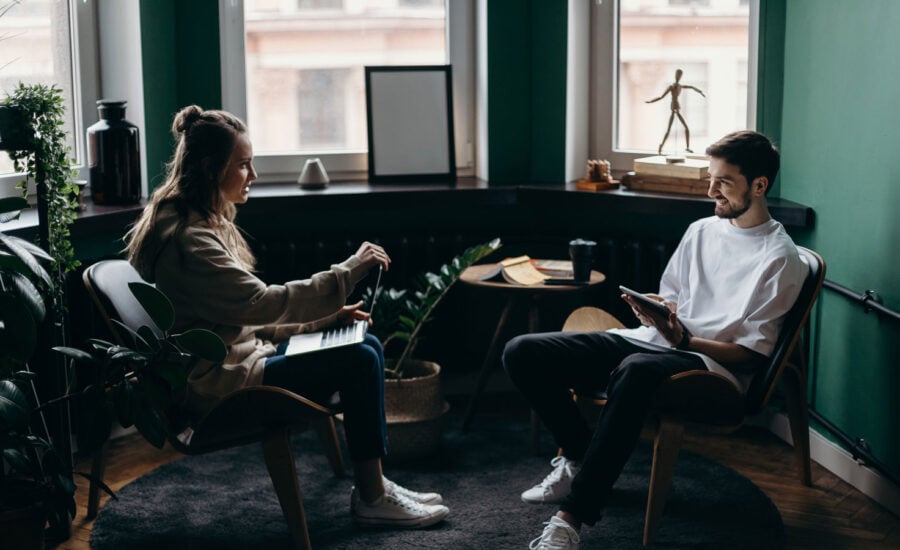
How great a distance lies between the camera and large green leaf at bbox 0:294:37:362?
2.52 meters

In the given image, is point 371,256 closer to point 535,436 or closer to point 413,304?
point 413,304

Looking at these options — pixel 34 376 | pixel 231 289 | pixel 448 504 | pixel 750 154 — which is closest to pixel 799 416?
pixel 750 154

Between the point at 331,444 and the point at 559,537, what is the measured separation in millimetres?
956

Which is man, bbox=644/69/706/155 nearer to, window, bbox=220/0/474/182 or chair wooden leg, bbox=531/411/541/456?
window, bbox=220/0/474/182

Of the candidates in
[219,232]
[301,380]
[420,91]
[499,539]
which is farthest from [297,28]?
[499,539]

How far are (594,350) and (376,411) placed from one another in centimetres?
69

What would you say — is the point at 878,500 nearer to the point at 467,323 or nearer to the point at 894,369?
the point at 894,369

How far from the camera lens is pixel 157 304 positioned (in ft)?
8.45

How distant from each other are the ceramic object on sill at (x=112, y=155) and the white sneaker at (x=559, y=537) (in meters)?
1.94

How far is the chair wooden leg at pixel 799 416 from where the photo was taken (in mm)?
3293

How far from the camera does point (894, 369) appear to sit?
309 centimetres

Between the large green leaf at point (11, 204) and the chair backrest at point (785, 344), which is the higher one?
the large green leaf at point (11, 204)

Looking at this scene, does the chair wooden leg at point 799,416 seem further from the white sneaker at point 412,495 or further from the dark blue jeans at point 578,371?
the white sneaker at point 412,495

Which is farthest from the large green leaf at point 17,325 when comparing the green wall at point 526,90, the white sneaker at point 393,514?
the green wall at point 526,90
